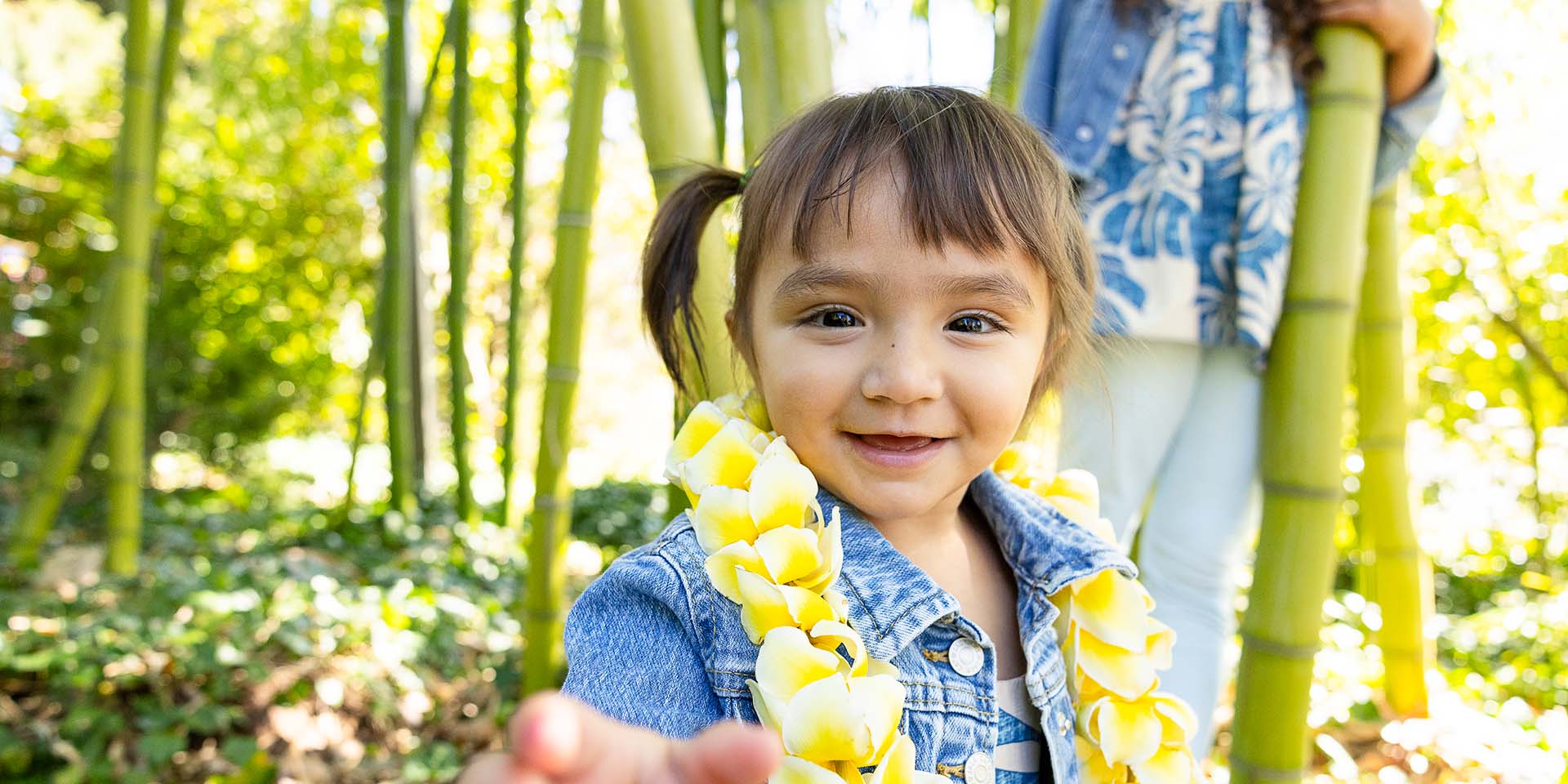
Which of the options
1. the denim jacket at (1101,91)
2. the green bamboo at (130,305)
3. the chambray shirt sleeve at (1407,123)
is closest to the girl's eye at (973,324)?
the denim jacket at (1101,91)

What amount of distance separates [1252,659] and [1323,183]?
0.58m

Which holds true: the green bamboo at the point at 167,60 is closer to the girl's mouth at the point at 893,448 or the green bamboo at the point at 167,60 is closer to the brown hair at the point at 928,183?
the brown hair at the point at 928,183

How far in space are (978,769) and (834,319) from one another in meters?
0.39

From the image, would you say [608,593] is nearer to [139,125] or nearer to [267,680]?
[267,680]

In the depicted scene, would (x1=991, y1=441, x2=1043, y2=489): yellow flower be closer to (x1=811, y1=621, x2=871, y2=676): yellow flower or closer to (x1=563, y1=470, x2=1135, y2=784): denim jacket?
(x1=563, y1=470, x2=1135, y2=784): denim jacket

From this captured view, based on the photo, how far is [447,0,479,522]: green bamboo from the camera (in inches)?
145

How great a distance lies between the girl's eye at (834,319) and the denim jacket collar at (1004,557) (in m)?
0.15

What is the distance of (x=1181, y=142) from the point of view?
4.78 ft

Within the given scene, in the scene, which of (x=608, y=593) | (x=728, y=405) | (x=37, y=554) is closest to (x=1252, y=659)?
(x=728, y=405)

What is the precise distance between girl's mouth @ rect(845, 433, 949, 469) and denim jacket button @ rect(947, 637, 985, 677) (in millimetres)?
164

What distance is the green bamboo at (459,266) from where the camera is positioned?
368 centimetres

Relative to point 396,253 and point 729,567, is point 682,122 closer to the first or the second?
point 729,567

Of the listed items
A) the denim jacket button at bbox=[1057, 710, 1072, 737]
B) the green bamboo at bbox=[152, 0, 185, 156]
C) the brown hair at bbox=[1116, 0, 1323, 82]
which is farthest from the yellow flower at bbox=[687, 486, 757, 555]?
the green bamboo at bbox=[152, 0, 185, 156]

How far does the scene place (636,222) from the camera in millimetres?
8547
